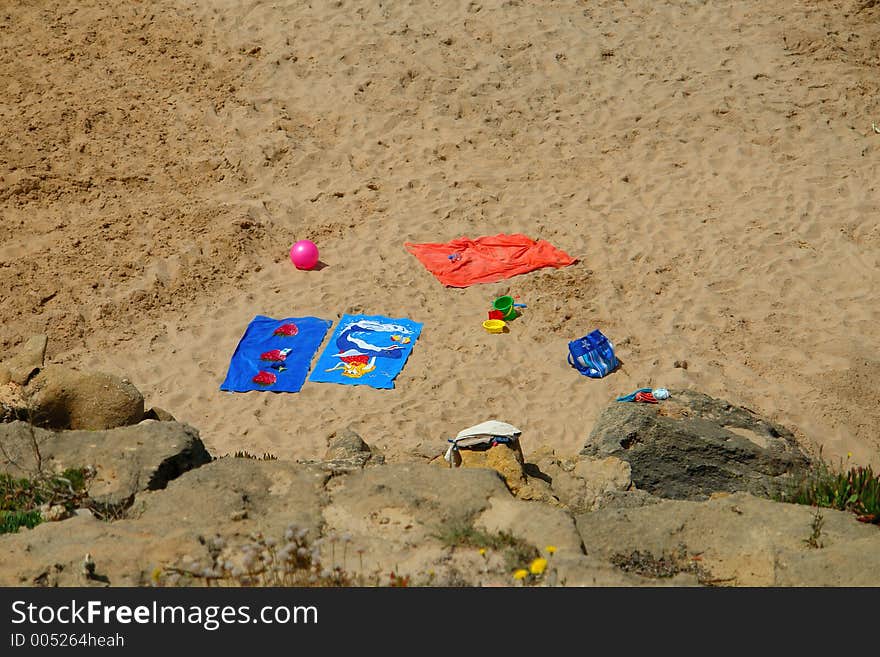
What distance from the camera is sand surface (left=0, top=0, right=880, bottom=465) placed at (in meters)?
6.57

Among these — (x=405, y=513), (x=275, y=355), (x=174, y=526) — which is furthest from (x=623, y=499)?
(x=275, y=355)

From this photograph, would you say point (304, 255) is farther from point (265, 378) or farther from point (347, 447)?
point (347, 447)

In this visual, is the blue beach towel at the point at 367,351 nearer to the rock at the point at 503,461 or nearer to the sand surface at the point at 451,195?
the sand surface at the point at 451,195

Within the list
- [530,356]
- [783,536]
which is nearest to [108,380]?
[530,356]

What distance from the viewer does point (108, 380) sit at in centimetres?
547

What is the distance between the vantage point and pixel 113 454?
14.3 feet

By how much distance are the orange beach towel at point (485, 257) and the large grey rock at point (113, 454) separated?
3393 mm

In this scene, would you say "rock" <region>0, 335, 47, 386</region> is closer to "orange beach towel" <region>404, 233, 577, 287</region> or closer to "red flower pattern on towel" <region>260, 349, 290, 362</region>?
"red flower pattern on towel" <region>260, 349, 290, 362</region>

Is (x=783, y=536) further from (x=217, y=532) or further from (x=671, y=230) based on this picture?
(x=671, y=230)

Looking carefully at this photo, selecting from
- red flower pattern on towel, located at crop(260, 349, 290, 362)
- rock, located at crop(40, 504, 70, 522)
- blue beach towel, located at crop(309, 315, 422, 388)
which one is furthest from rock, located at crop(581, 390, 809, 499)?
rock, located at crop(40, 504, 70, 522)

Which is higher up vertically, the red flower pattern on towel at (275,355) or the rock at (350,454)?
the rock at (350,454)

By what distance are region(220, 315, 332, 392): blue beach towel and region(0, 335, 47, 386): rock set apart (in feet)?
4.11

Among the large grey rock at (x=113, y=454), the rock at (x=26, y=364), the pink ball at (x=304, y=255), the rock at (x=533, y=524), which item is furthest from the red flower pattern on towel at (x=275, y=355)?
the rock at (x=533, y=524)

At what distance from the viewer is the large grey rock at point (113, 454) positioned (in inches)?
165
